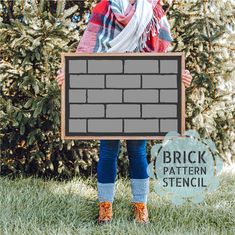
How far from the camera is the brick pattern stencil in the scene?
7.61 feet

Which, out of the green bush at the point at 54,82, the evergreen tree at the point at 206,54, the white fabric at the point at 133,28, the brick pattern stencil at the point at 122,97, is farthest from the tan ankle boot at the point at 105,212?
the evergreen tree at the point at 206,54

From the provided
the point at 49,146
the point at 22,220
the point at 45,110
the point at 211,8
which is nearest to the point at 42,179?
the point at 49,146

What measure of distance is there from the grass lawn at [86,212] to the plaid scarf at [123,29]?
0.93 m

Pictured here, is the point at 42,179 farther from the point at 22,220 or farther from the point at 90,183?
the point at 22,220

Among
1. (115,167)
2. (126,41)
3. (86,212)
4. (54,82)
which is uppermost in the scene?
(126,41)

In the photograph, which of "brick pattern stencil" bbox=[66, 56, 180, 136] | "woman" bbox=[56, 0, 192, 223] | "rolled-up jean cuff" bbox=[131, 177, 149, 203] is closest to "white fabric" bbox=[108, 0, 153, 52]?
"woman" bbox=[56, 0, 192, 223]

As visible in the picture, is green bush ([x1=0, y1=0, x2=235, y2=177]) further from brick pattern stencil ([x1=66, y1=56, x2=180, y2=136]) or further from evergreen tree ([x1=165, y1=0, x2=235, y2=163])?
brick pattern stencil ([x1=66, y1=56, x2=180, y2=136])

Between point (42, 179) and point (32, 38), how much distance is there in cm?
105

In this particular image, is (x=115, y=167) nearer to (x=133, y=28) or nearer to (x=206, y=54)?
(x=133, y=28)

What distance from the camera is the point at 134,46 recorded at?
8.18ft

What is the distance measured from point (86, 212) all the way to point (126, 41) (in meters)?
1.06

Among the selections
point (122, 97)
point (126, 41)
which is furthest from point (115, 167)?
point (126, 41)

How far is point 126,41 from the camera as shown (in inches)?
96.4

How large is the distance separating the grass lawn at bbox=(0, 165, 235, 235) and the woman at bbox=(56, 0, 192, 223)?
139 millimetres
